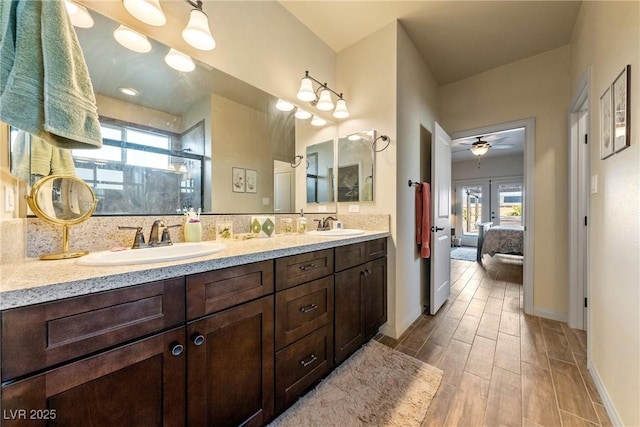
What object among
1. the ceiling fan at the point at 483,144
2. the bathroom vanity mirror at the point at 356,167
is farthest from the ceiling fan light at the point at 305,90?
the ceiling fan at the point at 483,144

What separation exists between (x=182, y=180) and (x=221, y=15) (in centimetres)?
111

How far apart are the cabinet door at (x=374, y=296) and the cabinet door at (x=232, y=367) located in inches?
35.3

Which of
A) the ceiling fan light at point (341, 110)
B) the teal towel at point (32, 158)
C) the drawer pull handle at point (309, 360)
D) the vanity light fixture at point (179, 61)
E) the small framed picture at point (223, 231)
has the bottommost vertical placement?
the drawer pull handle at point (309, 360)

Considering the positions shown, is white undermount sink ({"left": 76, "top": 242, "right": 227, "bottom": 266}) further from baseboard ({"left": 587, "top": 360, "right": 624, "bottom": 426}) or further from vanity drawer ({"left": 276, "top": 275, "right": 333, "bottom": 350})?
baseboard ({"left": 587, "top": 360, "right": 624, "bottom": 426})

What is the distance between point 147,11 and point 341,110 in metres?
1.51

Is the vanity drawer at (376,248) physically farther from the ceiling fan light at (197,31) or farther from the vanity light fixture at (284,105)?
the ceiling fan light at (197,31)

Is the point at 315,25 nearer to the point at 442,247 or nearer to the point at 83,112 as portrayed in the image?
the point at 83,112

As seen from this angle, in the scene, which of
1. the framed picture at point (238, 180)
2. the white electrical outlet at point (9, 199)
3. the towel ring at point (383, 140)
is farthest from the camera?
the towel ring at point (383, 140)

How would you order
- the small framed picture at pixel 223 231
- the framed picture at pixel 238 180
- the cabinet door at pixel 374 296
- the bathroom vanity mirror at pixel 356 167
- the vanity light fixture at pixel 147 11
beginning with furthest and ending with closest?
the bathroom vanity mirror at pixel 356 167, the cabinet door at pixel 374 296, the framed picture at pixel 238 180, the small framed picture at pixel 223 231, the vanity light fixture at pixel 147 11

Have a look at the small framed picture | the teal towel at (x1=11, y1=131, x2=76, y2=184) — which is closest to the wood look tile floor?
the small framed picture

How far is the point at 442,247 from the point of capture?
8.76 ft

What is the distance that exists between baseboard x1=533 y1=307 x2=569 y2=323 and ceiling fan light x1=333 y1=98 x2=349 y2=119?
2.75 m

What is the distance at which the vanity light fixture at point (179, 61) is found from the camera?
1345 mm

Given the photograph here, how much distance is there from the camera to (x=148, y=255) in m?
1.05
